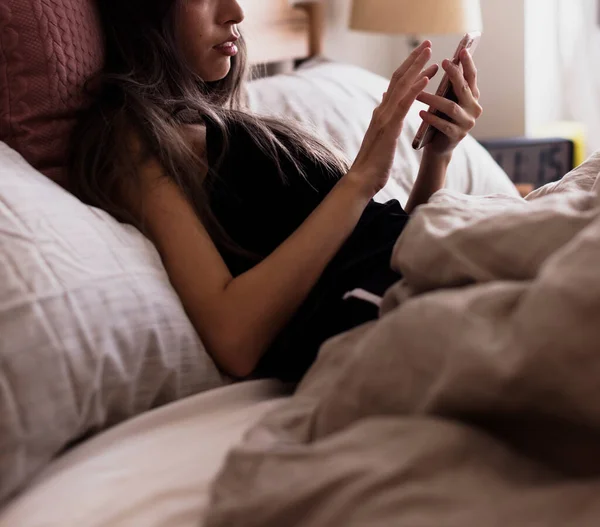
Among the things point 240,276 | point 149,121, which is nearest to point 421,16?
point 149,121

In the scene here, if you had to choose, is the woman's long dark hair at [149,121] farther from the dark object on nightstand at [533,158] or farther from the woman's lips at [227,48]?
the dark object on nightstand at [533,158]

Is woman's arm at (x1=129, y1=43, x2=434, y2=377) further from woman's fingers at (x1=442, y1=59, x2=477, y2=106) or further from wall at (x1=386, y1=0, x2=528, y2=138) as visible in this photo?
wall at (x1=386, y1=0, x2=528, y2=138)

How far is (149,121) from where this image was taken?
0.99 meters

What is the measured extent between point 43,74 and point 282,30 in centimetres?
115

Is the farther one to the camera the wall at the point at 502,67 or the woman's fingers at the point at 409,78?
the wall at the point at 502,67

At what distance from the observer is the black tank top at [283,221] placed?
0.94 metres

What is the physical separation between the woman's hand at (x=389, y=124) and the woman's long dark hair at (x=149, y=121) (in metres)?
0.11

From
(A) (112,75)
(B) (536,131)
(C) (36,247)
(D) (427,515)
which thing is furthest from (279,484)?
(B) (536,131)

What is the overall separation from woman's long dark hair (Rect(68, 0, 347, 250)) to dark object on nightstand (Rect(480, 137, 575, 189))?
1.11 m

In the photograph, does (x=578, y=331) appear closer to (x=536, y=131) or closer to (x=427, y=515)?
(x=427, y=515)

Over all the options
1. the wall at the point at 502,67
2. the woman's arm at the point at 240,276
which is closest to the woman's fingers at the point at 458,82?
the woman's arm at the point at 240,276

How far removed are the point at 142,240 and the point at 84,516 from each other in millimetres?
350

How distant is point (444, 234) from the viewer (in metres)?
0.71

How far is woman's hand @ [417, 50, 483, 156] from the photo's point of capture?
1.08 metres
